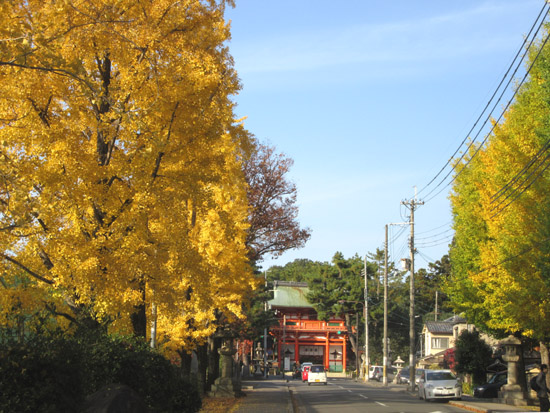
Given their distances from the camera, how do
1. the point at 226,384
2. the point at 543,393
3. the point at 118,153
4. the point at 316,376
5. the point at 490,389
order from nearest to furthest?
the point at 118,153 → the point at 543,393 → the point at 226,384 → the point at 490,389 → the point at 316,376

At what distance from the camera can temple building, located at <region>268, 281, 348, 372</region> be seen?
74.2m

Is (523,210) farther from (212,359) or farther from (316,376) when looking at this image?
(316,376)

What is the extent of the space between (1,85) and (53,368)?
6438 mm

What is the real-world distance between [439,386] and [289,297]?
49.3 metres

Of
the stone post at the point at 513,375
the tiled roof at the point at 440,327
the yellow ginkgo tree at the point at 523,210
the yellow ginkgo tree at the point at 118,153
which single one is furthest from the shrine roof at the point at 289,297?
the yellow ginkgo tree at the point at 118,153

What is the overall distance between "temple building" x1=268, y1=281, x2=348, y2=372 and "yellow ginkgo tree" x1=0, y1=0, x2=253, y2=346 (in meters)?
60.2

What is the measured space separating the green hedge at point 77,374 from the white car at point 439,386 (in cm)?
1791

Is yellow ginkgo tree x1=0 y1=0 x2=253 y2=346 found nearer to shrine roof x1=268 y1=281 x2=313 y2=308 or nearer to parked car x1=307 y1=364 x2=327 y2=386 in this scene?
parked car x1=307 y1=364 x2=327 y2=386

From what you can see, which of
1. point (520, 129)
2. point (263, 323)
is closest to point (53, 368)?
point (520, 129)

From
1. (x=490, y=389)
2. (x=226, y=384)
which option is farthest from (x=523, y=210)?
(x=490, y=389)

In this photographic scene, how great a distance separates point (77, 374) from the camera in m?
8.02

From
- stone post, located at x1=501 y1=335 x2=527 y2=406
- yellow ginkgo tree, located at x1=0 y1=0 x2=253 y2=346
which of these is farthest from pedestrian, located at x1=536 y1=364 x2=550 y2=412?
yellow ginkgo tree, located at x1=0 y1=0 x2=253 y2=346

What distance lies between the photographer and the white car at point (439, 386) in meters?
27.4

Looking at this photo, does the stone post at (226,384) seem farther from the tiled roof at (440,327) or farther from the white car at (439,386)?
the tiled roof at (440,327)
